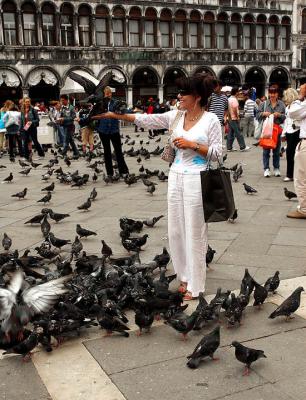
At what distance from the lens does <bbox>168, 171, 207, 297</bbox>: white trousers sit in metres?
4.16

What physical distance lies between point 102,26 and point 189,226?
103 ft

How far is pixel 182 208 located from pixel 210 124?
728 mm

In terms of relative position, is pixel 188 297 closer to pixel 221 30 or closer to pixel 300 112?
pixel 300 112

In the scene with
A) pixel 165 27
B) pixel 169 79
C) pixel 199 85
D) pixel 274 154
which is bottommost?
pixel 274 154

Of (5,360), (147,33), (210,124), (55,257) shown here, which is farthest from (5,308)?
(147,33)

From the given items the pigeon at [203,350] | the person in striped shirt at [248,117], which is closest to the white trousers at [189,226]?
the pigeon at [203,350]

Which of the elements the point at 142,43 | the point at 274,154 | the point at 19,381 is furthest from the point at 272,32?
the point at 19,381

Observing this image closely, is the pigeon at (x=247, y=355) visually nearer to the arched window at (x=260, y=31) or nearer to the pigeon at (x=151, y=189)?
the pigeon at (x=151, y=189)

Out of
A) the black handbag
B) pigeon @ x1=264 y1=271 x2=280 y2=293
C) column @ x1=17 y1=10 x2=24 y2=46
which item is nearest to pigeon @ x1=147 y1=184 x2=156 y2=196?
pigeon @ x1=264 y1=271 x2=280 y2=293

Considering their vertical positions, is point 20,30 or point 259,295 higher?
point 20,30

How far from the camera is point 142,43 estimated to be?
34.7m

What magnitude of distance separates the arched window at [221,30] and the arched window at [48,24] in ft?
40.3

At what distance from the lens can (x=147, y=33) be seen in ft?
115

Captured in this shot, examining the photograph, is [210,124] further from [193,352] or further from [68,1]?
[68,1]
